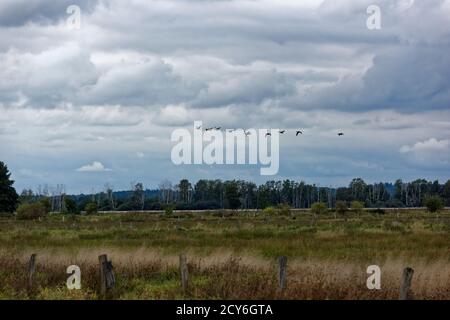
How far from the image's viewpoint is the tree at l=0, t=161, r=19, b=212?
90500 mm

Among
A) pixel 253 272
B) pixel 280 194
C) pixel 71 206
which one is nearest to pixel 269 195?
pixel 280 194

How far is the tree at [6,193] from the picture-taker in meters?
90.5

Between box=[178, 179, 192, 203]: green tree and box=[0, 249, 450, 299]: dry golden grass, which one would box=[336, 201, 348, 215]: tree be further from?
box=[178, 179, 192, 203]: green tree

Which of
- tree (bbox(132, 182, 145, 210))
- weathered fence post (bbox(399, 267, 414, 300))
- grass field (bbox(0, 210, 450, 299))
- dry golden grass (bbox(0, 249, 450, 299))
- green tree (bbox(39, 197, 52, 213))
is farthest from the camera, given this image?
tree (bbox(132, 182, 145, 210))

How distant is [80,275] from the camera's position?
686 inches

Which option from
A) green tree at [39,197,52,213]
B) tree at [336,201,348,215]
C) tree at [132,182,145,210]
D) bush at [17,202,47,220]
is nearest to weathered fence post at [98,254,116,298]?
bush at [17,202,47,220]

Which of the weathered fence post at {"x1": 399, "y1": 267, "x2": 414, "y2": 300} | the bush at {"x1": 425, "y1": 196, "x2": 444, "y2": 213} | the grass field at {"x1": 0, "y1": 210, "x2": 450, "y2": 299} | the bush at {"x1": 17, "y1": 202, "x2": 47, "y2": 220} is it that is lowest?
the grass field at {"x1": 0, "y1": 210, "x2": 450, "y2": 299}

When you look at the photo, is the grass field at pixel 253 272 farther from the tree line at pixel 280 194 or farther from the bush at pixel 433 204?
the tree line at pixel 280 194

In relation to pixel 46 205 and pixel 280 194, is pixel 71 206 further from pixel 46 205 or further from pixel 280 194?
pixel 280 194

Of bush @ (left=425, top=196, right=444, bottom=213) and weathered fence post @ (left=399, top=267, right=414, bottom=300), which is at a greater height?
bush @ (left=425, top=196, right=444, bottom=213)

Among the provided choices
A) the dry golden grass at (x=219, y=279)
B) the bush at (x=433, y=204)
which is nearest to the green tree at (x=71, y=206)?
the bush at (x=433, y=204)

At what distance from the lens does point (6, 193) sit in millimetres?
91562
